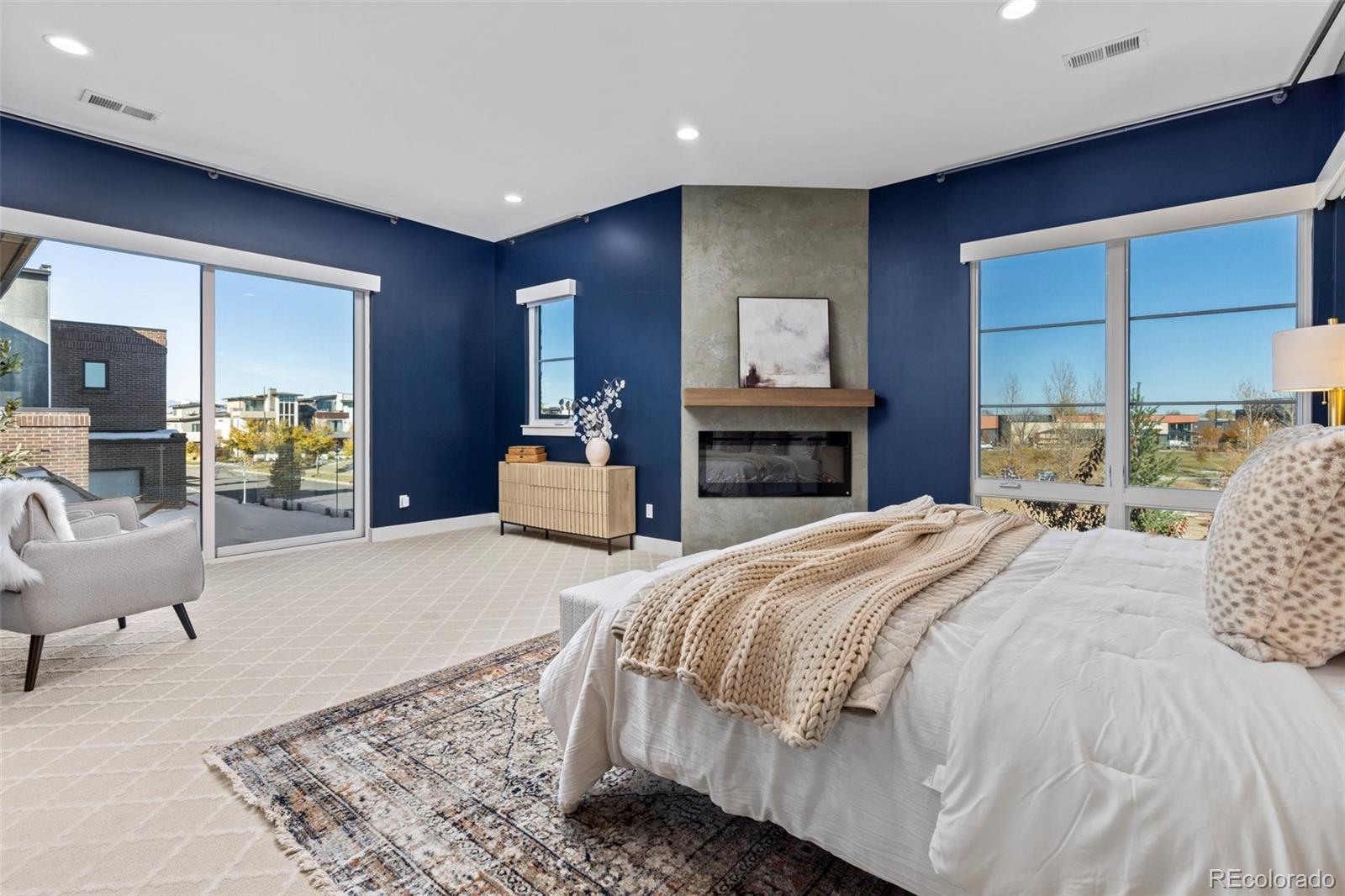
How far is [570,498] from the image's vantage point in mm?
A: 5039

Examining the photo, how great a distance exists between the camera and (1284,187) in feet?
10.4

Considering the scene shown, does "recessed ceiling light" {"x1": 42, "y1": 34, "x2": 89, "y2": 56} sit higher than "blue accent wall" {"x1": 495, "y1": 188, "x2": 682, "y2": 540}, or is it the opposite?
"recessed ceiling light" {"x1": 42, "y1": 34, "x2": 89, "y2": 56}

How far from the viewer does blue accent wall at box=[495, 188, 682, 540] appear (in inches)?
188

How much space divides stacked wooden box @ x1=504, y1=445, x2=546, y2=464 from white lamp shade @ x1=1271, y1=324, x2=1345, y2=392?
15.7 ft

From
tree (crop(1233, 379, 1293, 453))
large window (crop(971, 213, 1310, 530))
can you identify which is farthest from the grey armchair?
tree (crop(1233, 379, 1293, 453))

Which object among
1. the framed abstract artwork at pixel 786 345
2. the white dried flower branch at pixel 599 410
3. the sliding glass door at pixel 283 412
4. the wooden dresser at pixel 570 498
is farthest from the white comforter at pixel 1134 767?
the sliding glass door at pixel 283 412

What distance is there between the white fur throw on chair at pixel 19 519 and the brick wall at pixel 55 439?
5.81 feet

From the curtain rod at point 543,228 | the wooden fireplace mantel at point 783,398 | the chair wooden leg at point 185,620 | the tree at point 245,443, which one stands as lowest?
the chair wooden leg at point 185,620

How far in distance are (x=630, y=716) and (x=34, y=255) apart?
4720 millimetres

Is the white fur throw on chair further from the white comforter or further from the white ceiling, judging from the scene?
the white comforter

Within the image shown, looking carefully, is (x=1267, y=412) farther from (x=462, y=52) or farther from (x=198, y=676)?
(x=198, y=676)

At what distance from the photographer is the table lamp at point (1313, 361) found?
2.37 m

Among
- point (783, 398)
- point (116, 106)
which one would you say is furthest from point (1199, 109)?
point (116, 106)

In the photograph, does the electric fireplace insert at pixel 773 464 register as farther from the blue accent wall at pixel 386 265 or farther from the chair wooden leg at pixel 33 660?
the chair wooden leg at pixel 33 660
